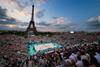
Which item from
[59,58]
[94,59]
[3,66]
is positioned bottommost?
[3,66]

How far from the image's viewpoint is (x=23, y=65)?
13.4 feet

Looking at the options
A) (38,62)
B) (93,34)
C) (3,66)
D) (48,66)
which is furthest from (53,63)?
(93,34)

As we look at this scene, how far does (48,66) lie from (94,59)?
Result: 1.62 m

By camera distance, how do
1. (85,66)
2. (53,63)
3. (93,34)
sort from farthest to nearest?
(93,34) → (53,63) → (85,66)

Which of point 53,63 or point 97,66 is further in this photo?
point 53,63

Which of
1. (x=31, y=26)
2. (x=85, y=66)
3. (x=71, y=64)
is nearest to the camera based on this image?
(x=85, y=66)

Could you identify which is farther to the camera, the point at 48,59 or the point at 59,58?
the point at 48,59

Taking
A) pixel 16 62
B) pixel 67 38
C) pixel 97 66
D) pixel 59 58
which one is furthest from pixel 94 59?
pixel 67 38

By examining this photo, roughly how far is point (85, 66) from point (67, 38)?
923cm

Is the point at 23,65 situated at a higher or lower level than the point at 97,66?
lower

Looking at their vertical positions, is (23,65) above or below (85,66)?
below

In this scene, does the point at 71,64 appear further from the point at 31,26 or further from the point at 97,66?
the point at 31,26

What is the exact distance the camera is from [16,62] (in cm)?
425

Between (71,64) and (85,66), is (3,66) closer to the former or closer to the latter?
(71,64)
